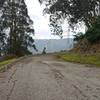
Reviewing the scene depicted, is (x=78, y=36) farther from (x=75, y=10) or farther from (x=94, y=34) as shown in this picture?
(x=94, y=34)

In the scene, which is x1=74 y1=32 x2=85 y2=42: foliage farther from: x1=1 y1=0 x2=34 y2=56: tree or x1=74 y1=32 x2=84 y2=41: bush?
x1=1 y1=0 x2=34 y2=56: tree

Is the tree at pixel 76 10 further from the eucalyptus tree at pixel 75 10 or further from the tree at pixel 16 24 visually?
the tree at pixel 16 24

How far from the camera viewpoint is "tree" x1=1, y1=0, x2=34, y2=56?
68375 millimetres

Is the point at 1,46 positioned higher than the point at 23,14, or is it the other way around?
the point at 23,14

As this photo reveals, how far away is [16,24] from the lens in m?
69.7

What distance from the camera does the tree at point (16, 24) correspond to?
6838cm

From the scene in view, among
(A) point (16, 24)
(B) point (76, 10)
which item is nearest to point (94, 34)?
(B) point (76, 10)

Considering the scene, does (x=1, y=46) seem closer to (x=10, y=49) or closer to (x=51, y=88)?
(x=10, y=49)

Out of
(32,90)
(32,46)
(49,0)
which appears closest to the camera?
(32,90)

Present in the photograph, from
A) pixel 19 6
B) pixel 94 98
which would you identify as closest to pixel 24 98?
pixel 94 98

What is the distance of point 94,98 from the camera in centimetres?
1109

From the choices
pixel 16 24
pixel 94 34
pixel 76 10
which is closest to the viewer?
pixel 94 34

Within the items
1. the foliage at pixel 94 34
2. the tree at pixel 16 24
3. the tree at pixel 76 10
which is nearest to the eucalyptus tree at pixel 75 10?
the tree at pixel 76 10

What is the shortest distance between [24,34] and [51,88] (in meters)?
58.6
